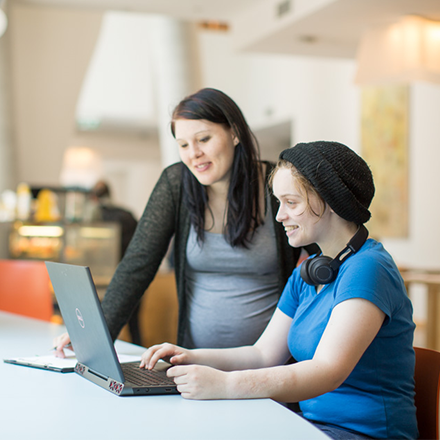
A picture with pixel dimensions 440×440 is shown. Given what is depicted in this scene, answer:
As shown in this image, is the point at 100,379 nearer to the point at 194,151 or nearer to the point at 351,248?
the point at 351,248

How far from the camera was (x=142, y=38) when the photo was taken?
1324 cm

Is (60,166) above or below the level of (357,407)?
above

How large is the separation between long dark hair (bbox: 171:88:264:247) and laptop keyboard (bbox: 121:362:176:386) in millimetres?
572

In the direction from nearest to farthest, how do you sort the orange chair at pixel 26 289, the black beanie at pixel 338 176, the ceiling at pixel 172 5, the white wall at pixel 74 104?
the black beanie at pixel 338 176, the orange chair at pixel 26 289, the ceiling at pixel 172 5, the white wall at pixel 74 104

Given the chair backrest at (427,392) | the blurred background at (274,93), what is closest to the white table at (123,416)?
the chair backrest at (427,392)

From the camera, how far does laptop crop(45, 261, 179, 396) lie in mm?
1265

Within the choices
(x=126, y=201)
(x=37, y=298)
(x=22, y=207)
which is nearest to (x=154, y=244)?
(x=37, y=298)

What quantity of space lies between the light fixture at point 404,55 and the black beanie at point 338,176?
4187mm

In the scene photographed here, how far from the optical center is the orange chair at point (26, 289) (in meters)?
2.92

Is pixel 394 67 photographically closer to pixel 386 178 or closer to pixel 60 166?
pixel 386 178

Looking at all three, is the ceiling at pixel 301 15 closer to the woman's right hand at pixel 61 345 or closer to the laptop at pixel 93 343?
the woman's right hand at pixel 61 345

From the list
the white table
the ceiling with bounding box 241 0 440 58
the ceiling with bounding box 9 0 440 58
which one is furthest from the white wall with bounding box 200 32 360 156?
the white table

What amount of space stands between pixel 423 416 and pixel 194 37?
7675 mm

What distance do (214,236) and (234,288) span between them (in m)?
0.18
